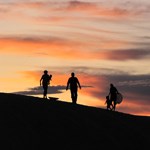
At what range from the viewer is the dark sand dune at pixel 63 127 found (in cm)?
3281

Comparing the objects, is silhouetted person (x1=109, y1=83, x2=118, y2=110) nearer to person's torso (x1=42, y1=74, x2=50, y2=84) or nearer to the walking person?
the walking person

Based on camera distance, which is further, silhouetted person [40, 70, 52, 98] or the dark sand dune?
silhouetted person [40, 70, 52, 98]

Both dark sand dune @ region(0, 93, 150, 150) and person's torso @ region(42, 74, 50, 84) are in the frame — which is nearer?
dark sand dune @ region(0, 93, 150, 150)

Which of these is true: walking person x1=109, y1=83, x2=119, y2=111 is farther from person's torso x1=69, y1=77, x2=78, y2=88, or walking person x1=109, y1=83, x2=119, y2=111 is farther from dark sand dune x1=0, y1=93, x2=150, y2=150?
person's torso x1=69, y1=77, x2=78, y2=88

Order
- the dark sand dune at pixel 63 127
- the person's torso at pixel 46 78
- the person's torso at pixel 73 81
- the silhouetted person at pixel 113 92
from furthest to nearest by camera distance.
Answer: the silhouetted person at pixel 113 92, the person's torso at pixel 46 78, the person's torso at pixel 73 81, the dark sand dune at pixel 63 127

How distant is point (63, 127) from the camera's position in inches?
1427

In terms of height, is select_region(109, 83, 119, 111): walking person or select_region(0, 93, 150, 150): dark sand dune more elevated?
select_region(109, 83, 119, 111): walking person

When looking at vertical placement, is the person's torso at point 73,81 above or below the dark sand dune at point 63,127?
above

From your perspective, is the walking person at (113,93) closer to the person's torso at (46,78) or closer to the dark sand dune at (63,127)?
the dark sand dune at (63,127)

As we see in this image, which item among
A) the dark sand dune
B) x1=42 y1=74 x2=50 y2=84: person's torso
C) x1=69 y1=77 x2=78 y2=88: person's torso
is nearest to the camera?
the dark sand dune

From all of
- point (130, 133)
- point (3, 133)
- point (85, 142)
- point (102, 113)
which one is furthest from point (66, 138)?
point (102, 113)

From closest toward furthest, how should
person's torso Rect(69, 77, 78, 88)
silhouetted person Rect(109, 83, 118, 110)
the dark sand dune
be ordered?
the dark sand dune < person's torso Rect(69, 77, 78, 88) < silhouetted person Rect(109, 83, 118, 110)

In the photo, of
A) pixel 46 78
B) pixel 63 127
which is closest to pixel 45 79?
pixel 46 78

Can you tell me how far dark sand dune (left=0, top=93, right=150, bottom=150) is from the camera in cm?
3281
